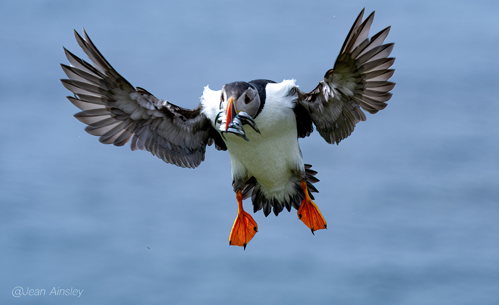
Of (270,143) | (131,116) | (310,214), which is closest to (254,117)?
(270,143)

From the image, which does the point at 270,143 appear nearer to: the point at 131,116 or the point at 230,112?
the point at 230,112

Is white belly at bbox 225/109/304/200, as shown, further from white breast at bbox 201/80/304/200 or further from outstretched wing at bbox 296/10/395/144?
outstretched wing at bbox 296/10/395/144

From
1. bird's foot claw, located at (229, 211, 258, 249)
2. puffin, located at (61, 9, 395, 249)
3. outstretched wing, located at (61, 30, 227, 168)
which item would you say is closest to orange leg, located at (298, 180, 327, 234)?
puffin, located at (61, 9, 395, 249)

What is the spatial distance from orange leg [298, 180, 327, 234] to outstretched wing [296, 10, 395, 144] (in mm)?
1029

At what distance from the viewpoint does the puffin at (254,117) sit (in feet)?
28.3

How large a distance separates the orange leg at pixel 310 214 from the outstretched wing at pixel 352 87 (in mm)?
1029

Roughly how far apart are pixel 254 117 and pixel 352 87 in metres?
1.49

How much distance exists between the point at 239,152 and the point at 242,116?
4.02 feet

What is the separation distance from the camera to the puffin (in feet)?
28.3

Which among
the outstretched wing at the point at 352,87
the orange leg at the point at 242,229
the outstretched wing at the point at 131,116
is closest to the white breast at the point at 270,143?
the outstretched wing at the point at 352,87

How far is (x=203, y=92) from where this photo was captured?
983cm

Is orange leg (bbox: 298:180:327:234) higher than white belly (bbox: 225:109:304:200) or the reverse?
the reverse

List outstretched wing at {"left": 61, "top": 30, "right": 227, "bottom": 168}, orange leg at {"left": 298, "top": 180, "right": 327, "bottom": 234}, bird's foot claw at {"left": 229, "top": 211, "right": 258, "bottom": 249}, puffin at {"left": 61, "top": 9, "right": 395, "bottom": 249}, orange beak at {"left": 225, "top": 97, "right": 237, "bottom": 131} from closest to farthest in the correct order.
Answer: orange beak at {"left": 225, "top": 97, "right": 237, "bottom": 131} < puffin at {"left": 61, "top": 9, "right": 395, "bottom": 249} < outstretched wing at {"left": 61, "top": 30, "right": 227, "bottom": 168} < orange leg at {"left": 298, "top": 180, "right": 327, "bottom": 234} < bird's foot claw at {"left": 229, "top": 211, "right": 258, "bottom": 249}

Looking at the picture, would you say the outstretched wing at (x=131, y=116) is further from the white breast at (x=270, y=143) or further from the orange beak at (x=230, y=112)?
the orange beak at (x=230, y=112)
